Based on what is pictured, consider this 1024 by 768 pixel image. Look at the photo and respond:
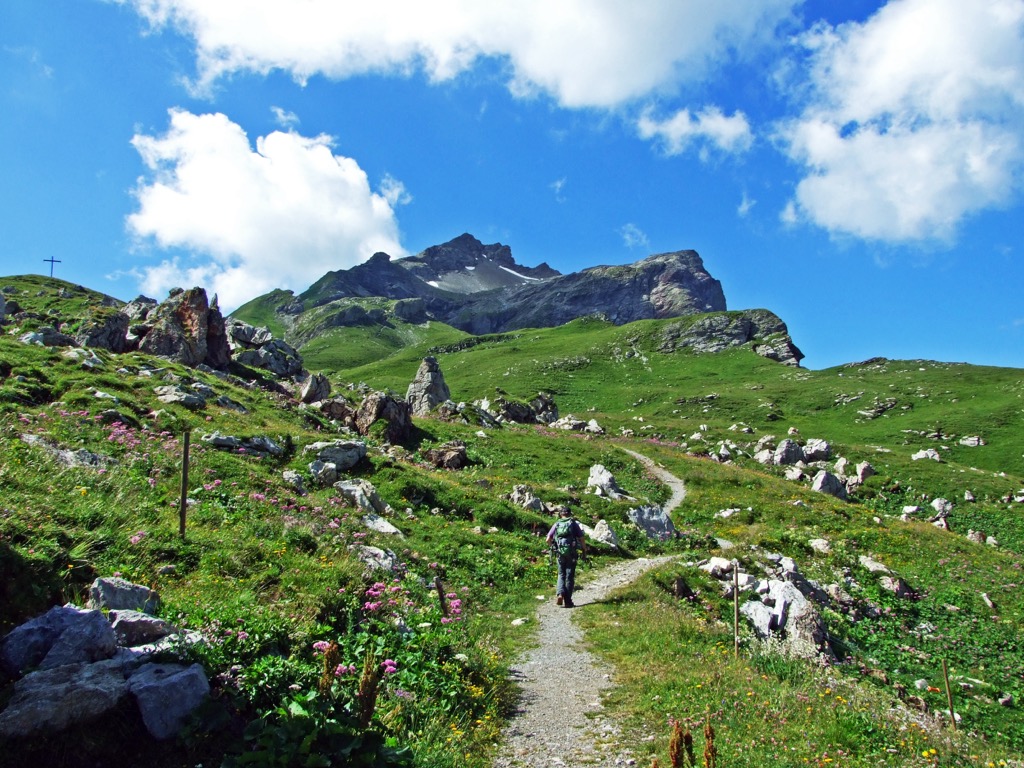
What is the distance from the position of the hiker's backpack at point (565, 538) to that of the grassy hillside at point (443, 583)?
190 centimetres

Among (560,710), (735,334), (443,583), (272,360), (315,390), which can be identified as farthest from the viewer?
(735,334)

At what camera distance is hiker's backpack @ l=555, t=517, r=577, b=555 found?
53.9 feet

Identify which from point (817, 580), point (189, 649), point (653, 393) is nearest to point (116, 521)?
point (189, 649)

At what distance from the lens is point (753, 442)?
6469 centimetres

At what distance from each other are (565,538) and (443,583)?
12.5 ft

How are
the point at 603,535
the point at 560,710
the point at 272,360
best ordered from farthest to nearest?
the point at 272,360 → the point at 603,535 → the point at 560,710

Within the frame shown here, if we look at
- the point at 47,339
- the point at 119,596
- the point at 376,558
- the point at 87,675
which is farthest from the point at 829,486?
the point at 47,339

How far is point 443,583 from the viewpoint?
52.7 feet

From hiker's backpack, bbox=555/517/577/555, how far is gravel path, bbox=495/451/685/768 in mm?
1818

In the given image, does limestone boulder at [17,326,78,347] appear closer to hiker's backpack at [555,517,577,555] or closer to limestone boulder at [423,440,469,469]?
limestone boulder at [423,440,469,469]

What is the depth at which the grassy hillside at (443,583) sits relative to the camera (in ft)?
24.7

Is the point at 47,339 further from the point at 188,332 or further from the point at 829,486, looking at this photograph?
the point at 829,486

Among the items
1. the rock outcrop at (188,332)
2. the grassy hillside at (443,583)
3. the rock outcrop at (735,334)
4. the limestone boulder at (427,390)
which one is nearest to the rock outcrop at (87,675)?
the grassy hillside at (443,583)

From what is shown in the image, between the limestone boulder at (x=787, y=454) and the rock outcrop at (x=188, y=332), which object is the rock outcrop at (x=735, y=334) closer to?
the limestone boulder at (x=787, y=454)
